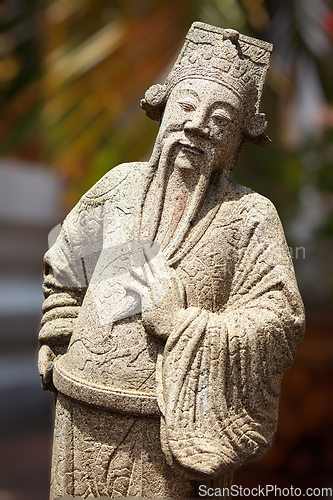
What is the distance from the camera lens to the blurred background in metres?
3.50

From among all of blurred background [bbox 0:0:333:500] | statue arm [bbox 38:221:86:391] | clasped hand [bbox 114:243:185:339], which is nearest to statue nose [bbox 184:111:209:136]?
clasped hand [bbox 114:243:185:339]

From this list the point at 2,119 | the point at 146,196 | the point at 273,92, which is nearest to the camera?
the point at 146,196

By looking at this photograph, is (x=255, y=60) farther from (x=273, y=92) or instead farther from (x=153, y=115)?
(x=273, y=92)

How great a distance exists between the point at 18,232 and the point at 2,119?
103cm

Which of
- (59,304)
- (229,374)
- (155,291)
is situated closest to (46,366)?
(59,304)

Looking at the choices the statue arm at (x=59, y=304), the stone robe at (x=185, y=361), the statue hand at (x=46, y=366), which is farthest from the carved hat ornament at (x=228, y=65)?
the statue hand at (x=46, y=366)

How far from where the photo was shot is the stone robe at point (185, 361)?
1.51 metres

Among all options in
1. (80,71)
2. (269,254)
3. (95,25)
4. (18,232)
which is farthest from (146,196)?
(18,232)

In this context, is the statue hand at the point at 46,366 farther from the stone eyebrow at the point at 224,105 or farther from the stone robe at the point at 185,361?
the stone eyebrow at the point at 224,105

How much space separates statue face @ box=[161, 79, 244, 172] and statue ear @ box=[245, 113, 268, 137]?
32mm

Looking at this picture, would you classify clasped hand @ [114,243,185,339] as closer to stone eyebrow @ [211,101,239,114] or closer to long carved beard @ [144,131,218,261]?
long carved beard @ [144,131,218,261]

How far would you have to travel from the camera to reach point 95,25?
3760 millimetres

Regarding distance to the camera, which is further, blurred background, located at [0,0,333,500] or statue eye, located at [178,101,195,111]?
blurred background, located at [0,0,333,500]

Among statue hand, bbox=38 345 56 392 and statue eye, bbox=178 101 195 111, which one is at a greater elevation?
statue eye, bbox=178 101 195 111
